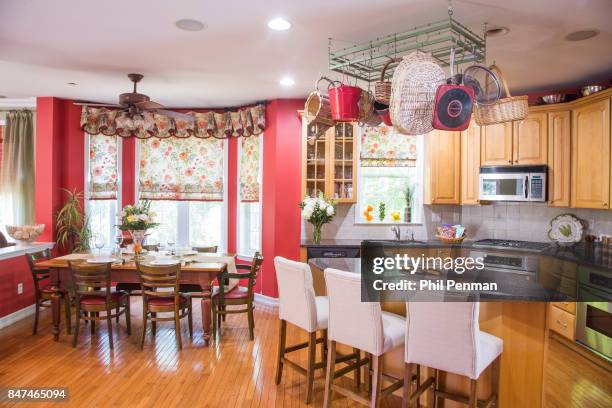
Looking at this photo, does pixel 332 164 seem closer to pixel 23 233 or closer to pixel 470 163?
pixel 470 163

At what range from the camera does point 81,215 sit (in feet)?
20.4

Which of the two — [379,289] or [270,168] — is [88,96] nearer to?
[270,168]

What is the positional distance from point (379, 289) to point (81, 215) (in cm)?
489

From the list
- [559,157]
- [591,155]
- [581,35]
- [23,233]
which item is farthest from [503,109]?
[23,233]

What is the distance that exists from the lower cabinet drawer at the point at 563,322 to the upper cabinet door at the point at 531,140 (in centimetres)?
164

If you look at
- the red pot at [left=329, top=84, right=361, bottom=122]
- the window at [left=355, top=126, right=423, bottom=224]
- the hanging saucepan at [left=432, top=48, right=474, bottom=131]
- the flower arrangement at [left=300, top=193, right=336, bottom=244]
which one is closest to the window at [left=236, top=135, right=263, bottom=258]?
the flower arrangement at [left=300, top=193, right=336, bottom=244]

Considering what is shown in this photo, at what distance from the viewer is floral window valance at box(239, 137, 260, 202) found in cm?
627

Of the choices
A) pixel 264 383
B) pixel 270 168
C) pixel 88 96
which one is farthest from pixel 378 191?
pixel 88 96

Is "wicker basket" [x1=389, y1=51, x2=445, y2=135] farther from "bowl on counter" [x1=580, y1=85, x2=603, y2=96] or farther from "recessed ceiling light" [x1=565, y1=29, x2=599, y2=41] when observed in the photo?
"bowl on counter" [x1=580, y1=85, x2=603, y2=96]

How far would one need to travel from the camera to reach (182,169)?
6.63 meters

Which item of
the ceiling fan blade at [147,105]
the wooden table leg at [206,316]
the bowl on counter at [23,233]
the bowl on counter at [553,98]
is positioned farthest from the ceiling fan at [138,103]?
the bowl on counter at [553,98]

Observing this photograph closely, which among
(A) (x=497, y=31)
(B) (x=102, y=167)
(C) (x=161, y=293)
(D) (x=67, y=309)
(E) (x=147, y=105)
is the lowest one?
(D) (x=67, y=309)

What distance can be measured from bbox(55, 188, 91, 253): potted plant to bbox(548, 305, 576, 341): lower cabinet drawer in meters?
5.80

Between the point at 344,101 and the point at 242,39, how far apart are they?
52.4 inches
